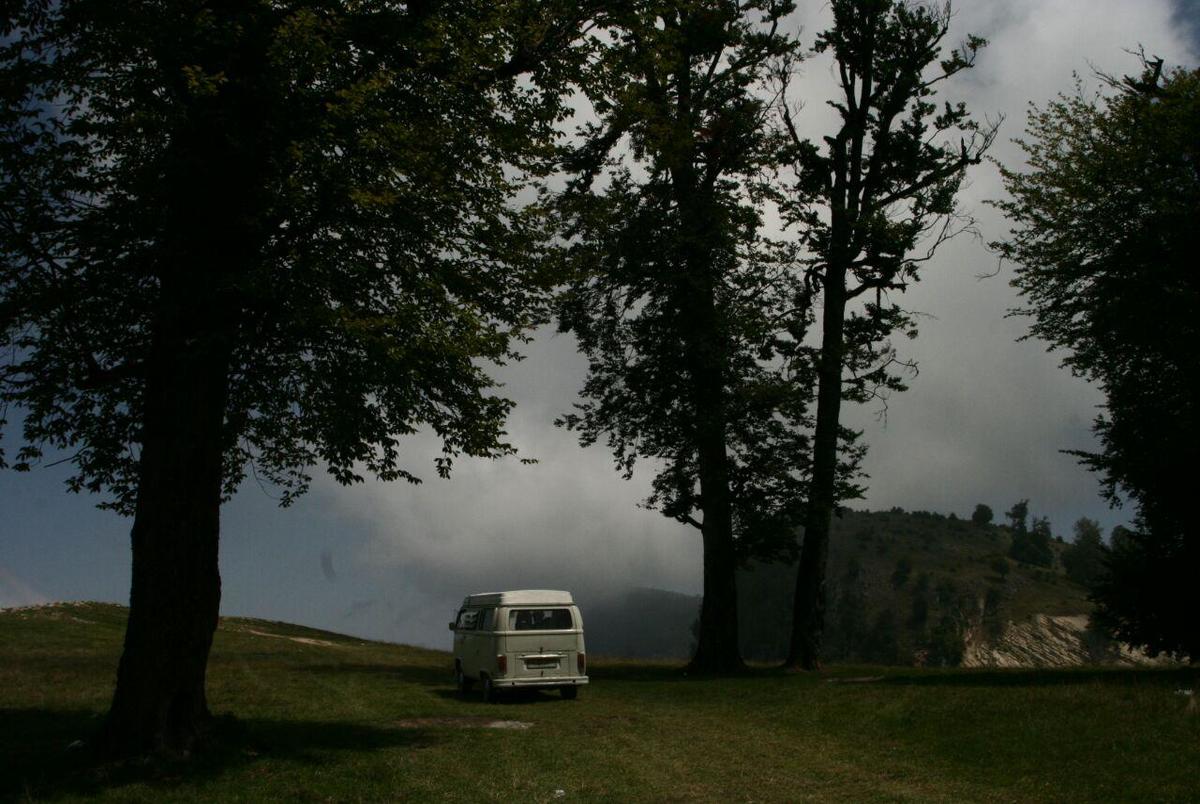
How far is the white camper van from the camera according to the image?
22359mm

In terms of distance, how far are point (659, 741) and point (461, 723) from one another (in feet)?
13.7

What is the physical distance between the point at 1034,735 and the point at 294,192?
13.5 metres

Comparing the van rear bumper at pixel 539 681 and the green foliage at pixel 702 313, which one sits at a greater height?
the green foliage at pixel 702 313

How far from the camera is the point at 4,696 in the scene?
782 inches

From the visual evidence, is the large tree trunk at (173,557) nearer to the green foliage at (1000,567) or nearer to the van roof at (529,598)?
the van roof at (529,598)

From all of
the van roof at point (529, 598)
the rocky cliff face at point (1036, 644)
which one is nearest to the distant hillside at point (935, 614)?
the rocky cliff face at point (1036, 644)

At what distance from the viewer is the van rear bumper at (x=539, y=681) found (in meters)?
22.2

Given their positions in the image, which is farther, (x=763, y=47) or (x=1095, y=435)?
(x=763, y=47)

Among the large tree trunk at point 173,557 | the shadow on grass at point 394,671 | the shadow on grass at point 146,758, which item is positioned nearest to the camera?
the shadow on grass at point 146,758

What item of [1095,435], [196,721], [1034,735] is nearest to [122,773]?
[196,721]

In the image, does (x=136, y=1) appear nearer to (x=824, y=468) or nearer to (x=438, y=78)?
(x=438, y=78)

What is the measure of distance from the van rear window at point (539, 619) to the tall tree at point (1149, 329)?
14328 millimetres

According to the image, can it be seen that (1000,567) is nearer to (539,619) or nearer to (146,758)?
(539,619)

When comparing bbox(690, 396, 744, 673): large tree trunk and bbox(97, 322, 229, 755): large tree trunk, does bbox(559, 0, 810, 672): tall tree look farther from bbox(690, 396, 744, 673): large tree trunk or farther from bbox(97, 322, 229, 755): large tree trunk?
bbox(97, 322, 229, 755): large tree trunk
